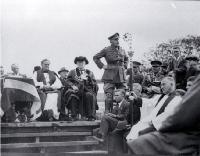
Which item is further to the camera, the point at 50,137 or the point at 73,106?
the point at 73,106

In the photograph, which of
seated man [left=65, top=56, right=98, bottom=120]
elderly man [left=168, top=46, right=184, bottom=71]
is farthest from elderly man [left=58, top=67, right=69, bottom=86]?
elderly man [left=168, top=46, right=184, bottom=71]

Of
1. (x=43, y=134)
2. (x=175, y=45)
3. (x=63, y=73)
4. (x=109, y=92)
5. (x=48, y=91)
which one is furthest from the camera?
(x=63, y=73)

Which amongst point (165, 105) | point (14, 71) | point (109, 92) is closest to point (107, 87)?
point (109, 92)

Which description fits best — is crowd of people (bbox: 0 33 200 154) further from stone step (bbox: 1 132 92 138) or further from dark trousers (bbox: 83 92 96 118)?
stone step (bbox: 1 132 92 138)

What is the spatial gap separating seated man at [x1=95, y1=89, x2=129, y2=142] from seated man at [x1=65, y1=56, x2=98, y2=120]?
0.46 meters

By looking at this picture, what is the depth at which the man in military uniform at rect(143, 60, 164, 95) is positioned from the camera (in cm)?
382

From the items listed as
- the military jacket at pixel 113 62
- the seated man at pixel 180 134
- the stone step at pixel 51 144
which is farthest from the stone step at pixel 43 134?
the seated man at pixel 180 134

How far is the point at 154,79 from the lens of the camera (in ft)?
13.5

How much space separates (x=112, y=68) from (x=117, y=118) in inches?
31.6

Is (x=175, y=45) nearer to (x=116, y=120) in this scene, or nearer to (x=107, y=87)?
(x=116, y=120)

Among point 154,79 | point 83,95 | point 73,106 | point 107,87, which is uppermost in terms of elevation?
point 154,79

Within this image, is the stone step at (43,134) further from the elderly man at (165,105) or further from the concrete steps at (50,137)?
the elderly man at (165,105)

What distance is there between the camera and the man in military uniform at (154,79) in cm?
382

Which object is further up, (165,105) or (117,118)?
(165,105)
